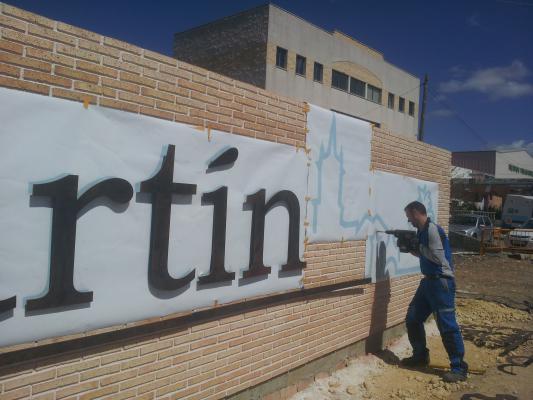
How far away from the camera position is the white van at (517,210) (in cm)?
2597

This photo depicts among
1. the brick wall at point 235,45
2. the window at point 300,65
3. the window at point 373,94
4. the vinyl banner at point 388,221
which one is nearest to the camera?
the vinyl banner at point 388,221

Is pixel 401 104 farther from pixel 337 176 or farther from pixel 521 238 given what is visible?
pixel 337 176

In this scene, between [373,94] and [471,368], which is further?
[373,94]

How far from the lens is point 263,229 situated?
12.8 feet

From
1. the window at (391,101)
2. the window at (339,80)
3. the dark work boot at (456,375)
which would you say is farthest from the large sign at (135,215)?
the window at (391,101)

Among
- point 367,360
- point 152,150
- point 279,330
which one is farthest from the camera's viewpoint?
point 367,360

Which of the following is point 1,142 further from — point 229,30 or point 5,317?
point 229,30

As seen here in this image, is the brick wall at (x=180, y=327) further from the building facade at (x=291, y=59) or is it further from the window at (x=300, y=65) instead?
the window at (x=300, y=65)

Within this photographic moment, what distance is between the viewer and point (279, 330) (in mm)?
4176

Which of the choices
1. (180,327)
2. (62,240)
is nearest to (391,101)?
(180,327)

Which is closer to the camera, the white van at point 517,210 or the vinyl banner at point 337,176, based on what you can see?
the vinyl banner at point 337,176

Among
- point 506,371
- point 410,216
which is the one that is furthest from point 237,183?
point 506,371

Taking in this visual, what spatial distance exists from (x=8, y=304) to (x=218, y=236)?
1.59 m

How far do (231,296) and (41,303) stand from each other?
5.14 feet
